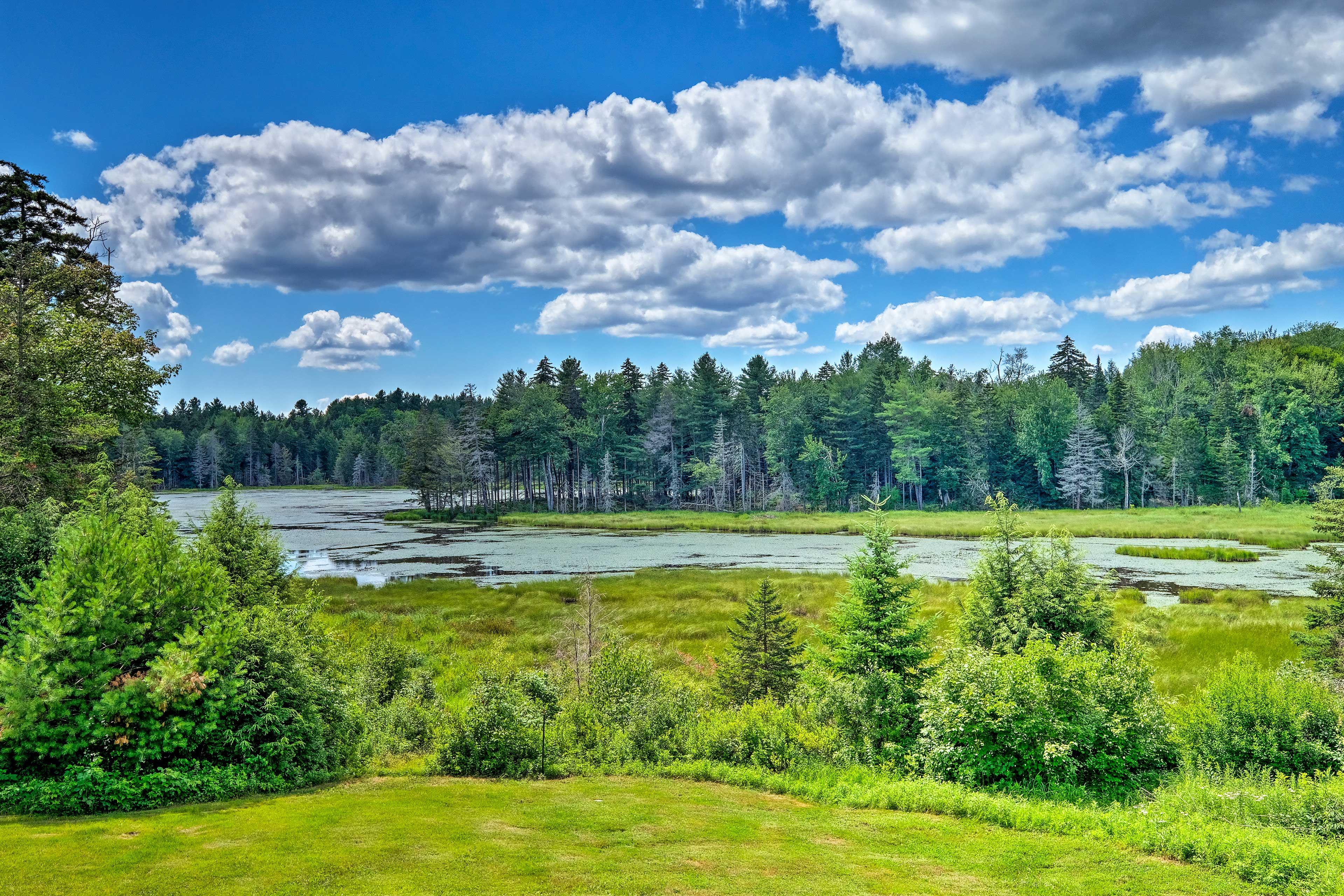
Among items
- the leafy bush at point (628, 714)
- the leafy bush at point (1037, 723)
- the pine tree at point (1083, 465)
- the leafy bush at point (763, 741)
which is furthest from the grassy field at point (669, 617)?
the pine tree at point (1083, 465)

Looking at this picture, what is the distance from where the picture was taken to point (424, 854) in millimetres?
9820

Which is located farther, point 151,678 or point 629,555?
point 629,555

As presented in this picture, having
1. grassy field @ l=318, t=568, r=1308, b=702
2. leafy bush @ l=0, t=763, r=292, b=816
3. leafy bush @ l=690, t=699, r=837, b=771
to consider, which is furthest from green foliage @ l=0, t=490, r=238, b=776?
grassy field @ l=318, t=568, r=1308, b=702

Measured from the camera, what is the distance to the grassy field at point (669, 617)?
27.3 metres

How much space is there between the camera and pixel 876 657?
17781 mm

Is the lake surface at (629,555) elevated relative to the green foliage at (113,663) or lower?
lower

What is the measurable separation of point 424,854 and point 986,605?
15.3 meters

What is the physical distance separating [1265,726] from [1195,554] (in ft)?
145

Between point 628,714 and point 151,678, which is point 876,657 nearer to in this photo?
point 628,714

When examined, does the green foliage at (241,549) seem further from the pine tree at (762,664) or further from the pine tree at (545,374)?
the pine tree at (545,374)

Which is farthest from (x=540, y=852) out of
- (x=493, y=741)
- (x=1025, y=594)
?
(x=1025, y=594)

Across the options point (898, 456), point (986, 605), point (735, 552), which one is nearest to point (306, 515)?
point (735, 552)

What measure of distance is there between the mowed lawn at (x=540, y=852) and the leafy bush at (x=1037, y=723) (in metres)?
2.61

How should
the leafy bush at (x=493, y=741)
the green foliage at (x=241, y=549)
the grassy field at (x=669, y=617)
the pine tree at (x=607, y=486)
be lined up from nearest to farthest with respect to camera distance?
the leafy bush at (x=493, y=741), the green foliage at (x=241, y=549), the grassy field at (x=669, y=617), the pine tree at (x=607, y=486)
